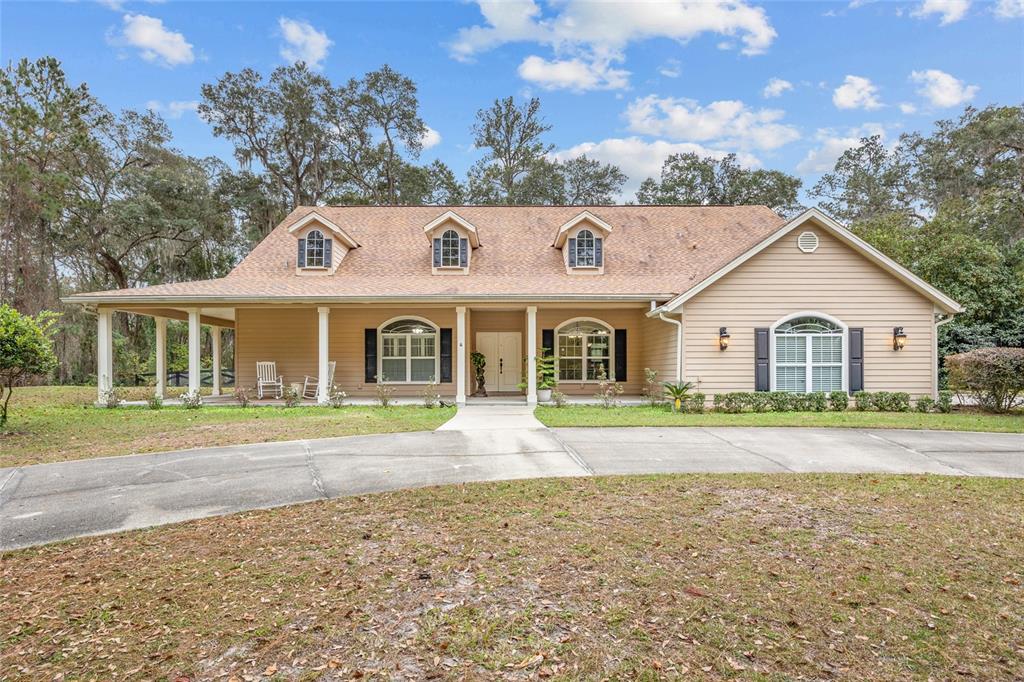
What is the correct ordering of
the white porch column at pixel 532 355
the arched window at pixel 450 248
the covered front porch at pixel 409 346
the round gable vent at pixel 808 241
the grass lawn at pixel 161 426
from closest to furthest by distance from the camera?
1. the grass lawn at pixel 161 426
2. the round gable vent at pixel 808 241
3. the white porch column at pixel 532 355
4. the covered front porch at pixel 409 346
5. the arched window at pixel 450 248

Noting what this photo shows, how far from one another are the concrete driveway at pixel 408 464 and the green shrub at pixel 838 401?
2.86m

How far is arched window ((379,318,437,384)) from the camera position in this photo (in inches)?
594

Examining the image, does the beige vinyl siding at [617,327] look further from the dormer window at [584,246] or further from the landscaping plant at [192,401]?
the landscaping plant at [192,401]

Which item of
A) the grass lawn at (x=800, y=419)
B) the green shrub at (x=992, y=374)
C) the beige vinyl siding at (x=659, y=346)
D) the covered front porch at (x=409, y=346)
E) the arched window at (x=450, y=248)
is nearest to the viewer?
the grass lawn at (x=800, y=419)

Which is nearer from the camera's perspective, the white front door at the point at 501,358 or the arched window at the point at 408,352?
the arched window at the point at 408,352

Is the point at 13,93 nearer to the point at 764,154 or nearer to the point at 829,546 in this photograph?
the point at 829,546

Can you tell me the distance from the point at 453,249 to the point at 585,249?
3.82 m

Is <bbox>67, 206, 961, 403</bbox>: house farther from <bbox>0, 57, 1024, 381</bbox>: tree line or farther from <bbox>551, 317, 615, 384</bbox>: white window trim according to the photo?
<bbox>0, 57, 1024, 381</bbox>: tree line

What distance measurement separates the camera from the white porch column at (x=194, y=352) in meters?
12.9

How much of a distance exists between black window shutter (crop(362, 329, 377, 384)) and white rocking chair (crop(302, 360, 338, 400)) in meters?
0.91

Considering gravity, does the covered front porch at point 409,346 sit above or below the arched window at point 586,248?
below

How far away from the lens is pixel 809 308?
11859mm

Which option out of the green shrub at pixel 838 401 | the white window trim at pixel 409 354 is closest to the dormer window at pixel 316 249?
the white window trim at pixel 409 354

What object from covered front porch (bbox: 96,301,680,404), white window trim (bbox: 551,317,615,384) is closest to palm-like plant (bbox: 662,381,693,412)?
covered front porch (bbox: 96,301,680,404)
